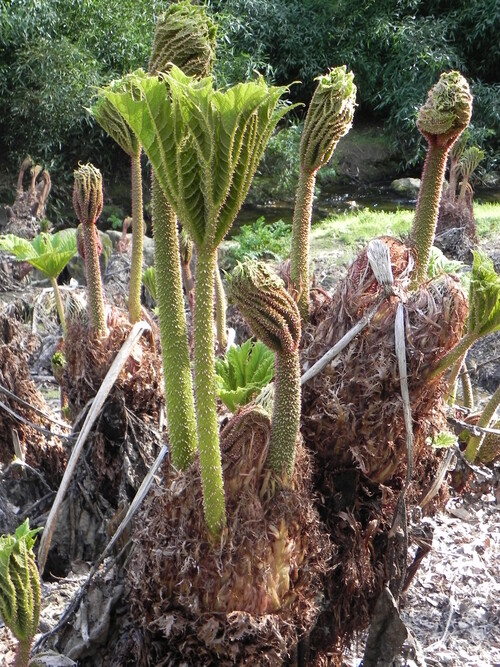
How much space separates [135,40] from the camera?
1106 cm

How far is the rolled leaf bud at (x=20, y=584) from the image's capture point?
4.47 ft

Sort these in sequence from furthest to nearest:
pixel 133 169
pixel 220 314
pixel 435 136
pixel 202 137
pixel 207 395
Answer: pixel 220 314 → pixel 133 169 → pixel 435 136 → pixel 207 395 → pixel 202 137

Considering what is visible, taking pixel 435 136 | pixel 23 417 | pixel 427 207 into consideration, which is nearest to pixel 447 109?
pixel 435 136

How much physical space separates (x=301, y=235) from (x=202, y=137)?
0.64m

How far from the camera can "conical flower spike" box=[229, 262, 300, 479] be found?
3.89ft

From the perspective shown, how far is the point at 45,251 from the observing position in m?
2.47

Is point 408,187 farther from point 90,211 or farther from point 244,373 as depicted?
point 244,373

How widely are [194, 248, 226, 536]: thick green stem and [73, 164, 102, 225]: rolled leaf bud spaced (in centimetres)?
75

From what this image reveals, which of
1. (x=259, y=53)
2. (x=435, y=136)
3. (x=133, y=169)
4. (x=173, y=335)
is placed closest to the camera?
(x=173, y=335)

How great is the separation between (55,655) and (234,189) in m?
1.04

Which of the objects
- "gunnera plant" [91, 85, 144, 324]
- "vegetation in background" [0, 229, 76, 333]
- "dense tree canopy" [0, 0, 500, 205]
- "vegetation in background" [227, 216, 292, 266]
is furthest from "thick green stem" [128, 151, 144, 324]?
"dense tree canopy" [0, 0, 500, 205]

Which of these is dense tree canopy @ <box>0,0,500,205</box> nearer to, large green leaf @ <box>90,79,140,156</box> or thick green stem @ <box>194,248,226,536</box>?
large green leaf @ <box>90,79,140,156</box>

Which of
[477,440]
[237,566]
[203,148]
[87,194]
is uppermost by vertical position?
[203,148]

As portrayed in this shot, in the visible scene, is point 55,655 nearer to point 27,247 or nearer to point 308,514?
point 308,514
